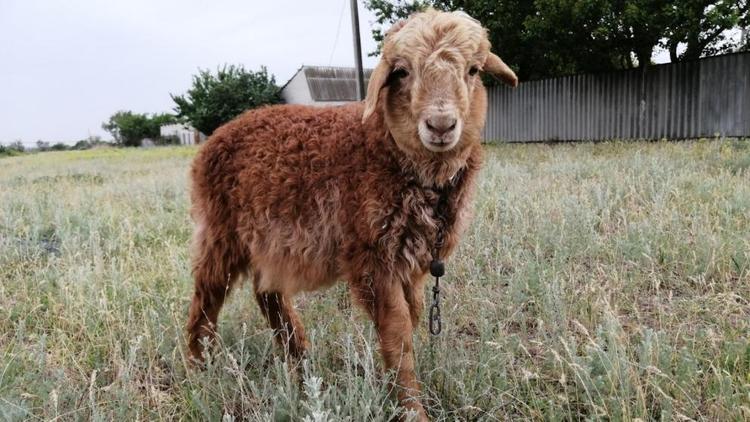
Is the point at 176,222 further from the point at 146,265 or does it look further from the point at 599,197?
the point at 599,197

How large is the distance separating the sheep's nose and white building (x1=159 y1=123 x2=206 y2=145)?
127ft

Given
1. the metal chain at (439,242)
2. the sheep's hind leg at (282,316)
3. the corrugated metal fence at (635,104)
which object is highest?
the corrugated metal fence at (635,104)

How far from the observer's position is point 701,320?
2871mm

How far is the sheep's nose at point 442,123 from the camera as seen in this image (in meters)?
2.15

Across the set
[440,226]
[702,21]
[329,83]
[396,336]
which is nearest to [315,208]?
[440,226]

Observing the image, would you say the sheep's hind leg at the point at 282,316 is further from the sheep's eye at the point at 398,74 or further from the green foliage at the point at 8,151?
the green foliage at the point at 8,151

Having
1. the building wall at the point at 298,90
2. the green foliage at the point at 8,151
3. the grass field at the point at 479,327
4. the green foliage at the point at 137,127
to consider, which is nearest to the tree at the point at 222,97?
the building wall at the point at 298,90

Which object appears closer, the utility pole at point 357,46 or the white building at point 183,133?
the utility pole at point 357,46

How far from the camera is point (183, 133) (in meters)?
48.4

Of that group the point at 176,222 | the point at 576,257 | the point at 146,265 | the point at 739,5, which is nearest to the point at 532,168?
the point at 576,257

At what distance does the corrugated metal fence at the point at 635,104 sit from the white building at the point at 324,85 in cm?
1653

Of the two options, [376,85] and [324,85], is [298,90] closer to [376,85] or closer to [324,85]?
[324,85]

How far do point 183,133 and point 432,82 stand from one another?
1982 inches

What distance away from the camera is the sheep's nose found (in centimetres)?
215
